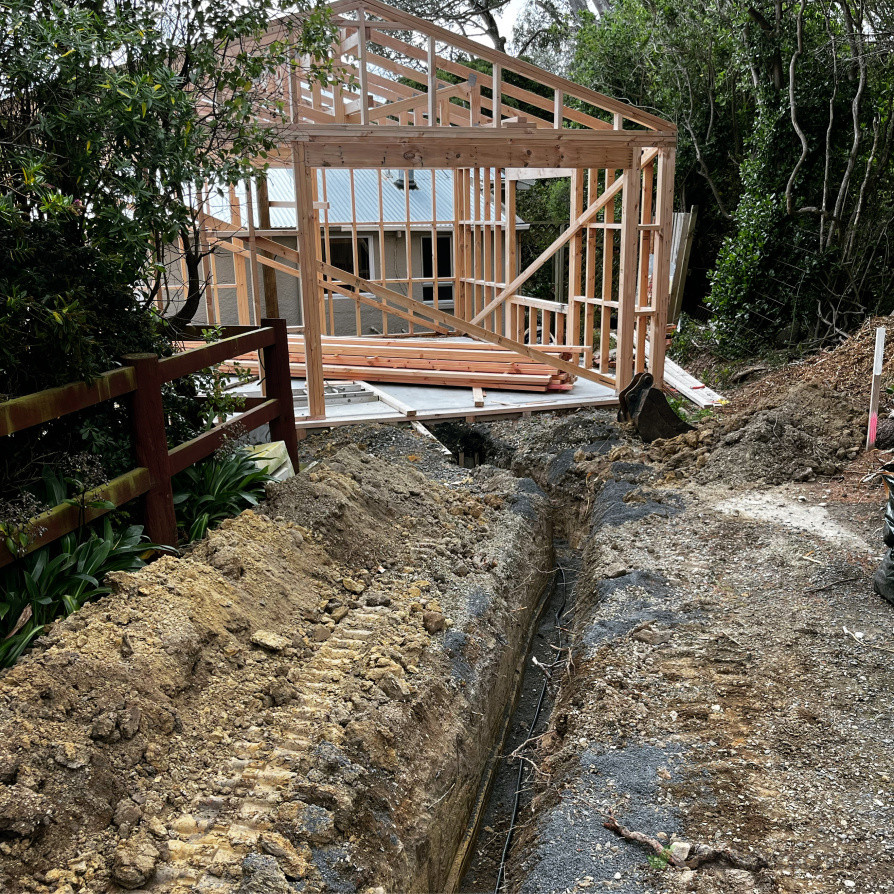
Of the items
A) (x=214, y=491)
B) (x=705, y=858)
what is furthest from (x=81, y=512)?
(x=705, y=858)

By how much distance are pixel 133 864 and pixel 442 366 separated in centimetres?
989

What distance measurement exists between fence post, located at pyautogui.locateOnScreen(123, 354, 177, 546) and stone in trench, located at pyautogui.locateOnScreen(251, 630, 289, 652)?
1078 mm

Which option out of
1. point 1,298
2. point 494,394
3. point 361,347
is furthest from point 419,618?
point 361,347

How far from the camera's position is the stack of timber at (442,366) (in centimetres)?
1193

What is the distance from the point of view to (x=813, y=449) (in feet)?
28.1

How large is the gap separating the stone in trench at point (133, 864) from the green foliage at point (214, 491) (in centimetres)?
270

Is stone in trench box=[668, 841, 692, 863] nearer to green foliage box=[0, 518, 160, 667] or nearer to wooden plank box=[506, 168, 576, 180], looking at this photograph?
green foliage box=[0, 518, 160, 667]

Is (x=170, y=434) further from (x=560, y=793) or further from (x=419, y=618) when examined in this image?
(x=560, y=793)

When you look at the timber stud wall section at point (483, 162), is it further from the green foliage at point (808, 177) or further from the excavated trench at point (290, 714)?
the excavated trench at point (290, 714)

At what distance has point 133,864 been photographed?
10.0 ft

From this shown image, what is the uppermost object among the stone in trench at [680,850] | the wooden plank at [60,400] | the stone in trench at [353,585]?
the wooden plank at [60,400]

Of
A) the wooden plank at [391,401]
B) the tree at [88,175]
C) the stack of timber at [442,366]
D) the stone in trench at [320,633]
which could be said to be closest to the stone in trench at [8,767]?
the tree at [88,175]

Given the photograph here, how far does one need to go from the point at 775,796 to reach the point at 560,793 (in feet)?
3.54

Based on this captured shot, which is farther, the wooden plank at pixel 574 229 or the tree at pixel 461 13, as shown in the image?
the tree at pixel 461 13
